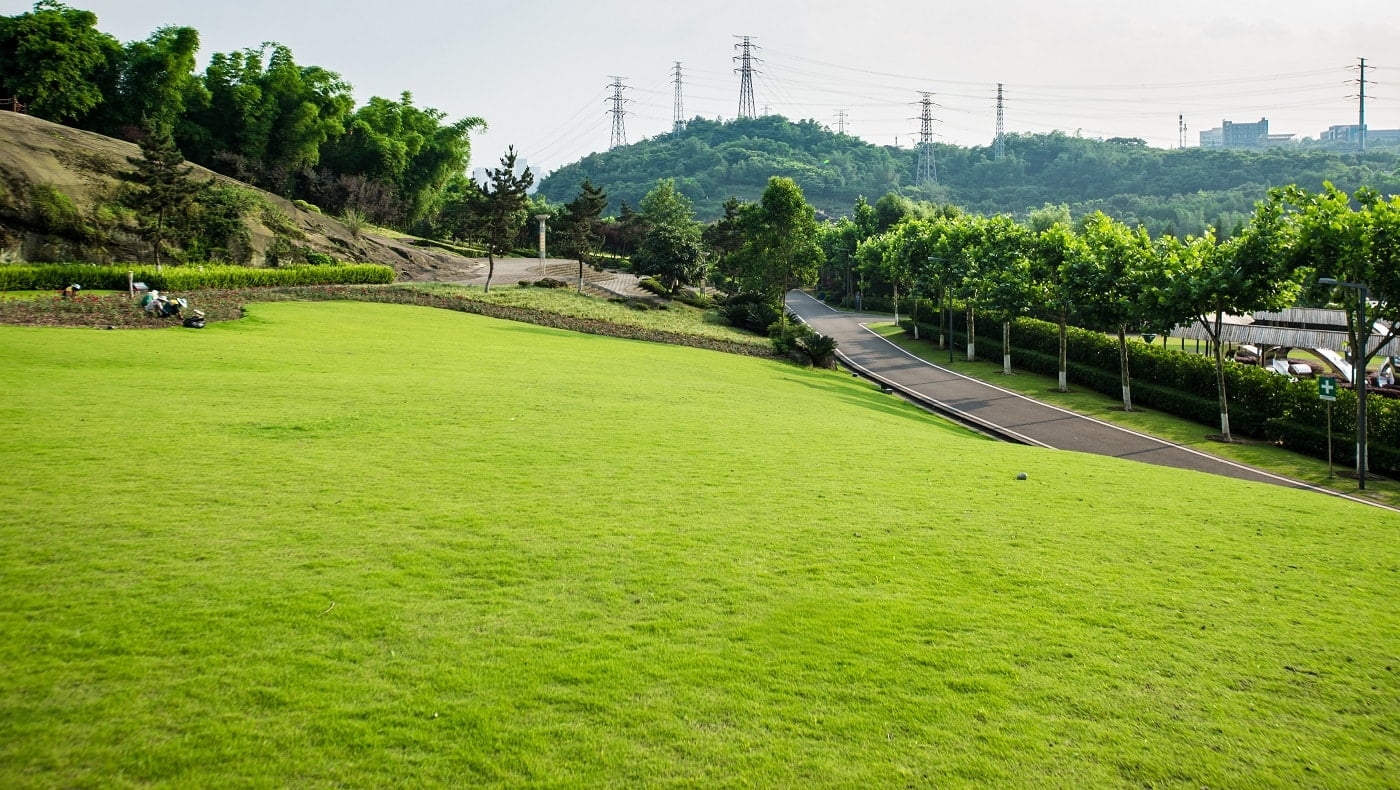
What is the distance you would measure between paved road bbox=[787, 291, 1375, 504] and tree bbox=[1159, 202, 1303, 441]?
163 inches

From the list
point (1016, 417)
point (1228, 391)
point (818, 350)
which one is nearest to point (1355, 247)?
point (1228, 391)

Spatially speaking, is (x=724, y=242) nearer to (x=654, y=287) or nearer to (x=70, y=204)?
(x=654, y=287)

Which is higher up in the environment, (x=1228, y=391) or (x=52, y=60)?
(x=52, y=60)

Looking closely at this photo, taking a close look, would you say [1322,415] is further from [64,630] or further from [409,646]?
[64,630]

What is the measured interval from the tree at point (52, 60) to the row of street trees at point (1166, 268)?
53.2 metres

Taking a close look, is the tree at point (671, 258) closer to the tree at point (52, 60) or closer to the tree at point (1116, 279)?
the tree at point (1116, 279)

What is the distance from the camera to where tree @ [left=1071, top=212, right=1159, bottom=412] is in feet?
109

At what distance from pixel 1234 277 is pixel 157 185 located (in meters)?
38.9

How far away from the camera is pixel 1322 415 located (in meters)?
26.2

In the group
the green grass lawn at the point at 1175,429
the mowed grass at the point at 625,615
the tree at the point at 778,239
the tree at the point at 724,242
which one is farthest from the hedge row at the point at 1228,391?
the tree at the point at 724,242

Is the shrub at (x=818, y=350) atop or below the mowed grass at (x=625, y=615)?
atop

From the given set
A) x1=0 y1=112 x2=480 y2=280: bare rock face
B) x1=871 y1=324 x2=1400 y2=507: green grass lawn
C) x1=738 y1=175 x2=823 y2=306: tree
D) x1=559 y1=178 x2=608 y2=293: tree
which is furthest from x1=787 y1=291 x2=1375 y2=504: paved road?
x1=0 y1=112 x2=480 y2=280: bare rock face

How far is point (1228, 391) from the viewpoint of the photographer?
98.8 feet

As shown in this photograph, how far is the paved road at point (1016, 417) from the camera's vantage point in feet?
81.2
